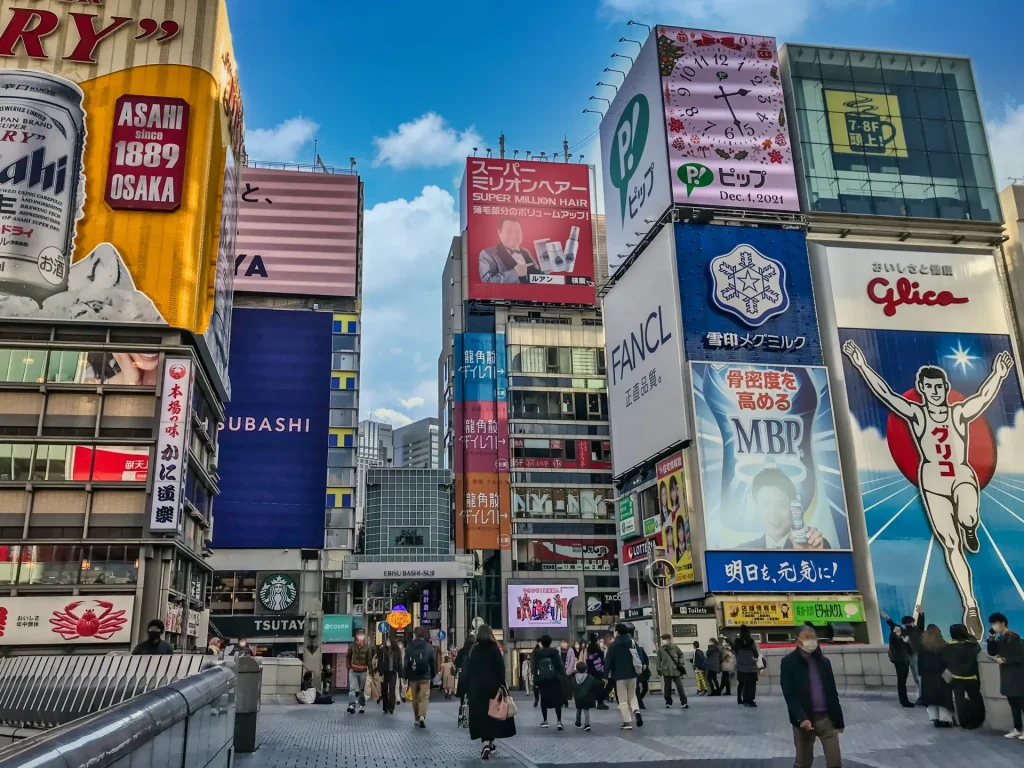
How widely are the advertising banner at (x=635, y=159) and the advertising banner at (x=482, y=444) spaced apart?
1734cm

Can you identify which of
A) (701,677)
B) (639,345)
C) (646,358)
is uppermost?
(639,345)

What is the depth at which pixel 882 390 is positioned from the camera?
48.6 metres

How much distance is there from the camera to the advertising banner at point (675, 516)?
1809 inches

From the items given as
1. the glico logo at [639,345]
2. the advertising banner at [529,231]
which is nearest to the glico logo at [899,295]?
the glico logo at [639,345]

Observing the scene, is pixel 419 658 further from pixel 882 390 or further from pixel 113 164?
pixel 882 390

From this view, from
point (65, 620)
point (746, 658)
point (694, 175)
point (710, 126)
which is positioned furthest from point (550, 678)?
point (710, 126)

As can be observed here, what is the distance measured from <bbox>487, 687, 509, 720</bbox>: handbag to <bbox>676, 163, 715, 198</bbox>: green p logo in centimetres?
4265

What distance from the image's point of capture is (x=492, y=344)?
74062 millimetres

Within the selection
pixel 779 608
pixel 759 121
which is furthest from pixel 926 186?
pixel 779 608

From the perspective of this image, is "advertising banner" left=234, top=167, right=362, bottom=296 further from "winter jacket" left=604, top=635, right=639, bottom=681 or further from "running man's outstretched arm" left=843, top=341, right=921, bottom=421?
"winter jacket" left=604, top=635, right=639, bottom=681

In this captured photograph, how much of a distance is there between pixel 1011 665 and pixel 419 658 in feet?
30.4

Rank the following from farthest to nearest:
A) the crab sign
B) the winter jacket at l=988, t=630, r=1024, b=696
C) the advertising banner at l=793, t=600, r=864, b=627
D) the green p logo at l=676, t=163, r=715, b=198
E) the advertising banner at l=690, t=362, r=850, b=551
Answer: the green p logo at l=676, t=163, r=715, b=198 < the advertising banner at l=690, t=362, r=850, b=551 < the advertising banner at l=793, t=600, r=864, b=627 < the crab sign < the winter jacket at l=988, t=630, r=1024, b=696

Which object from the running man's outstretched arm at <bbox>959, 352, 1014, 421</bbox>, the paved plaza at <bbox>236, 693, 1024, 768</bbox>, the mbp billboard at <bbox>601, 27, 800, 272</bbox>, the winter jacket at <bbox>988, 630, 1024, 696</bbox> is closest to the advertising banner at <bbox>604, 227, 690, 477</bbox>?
the mbp billboard at <bbox>601, 27, 800, 272</bbox>

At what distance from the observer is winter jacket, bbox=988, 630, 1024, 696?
11.8 m
